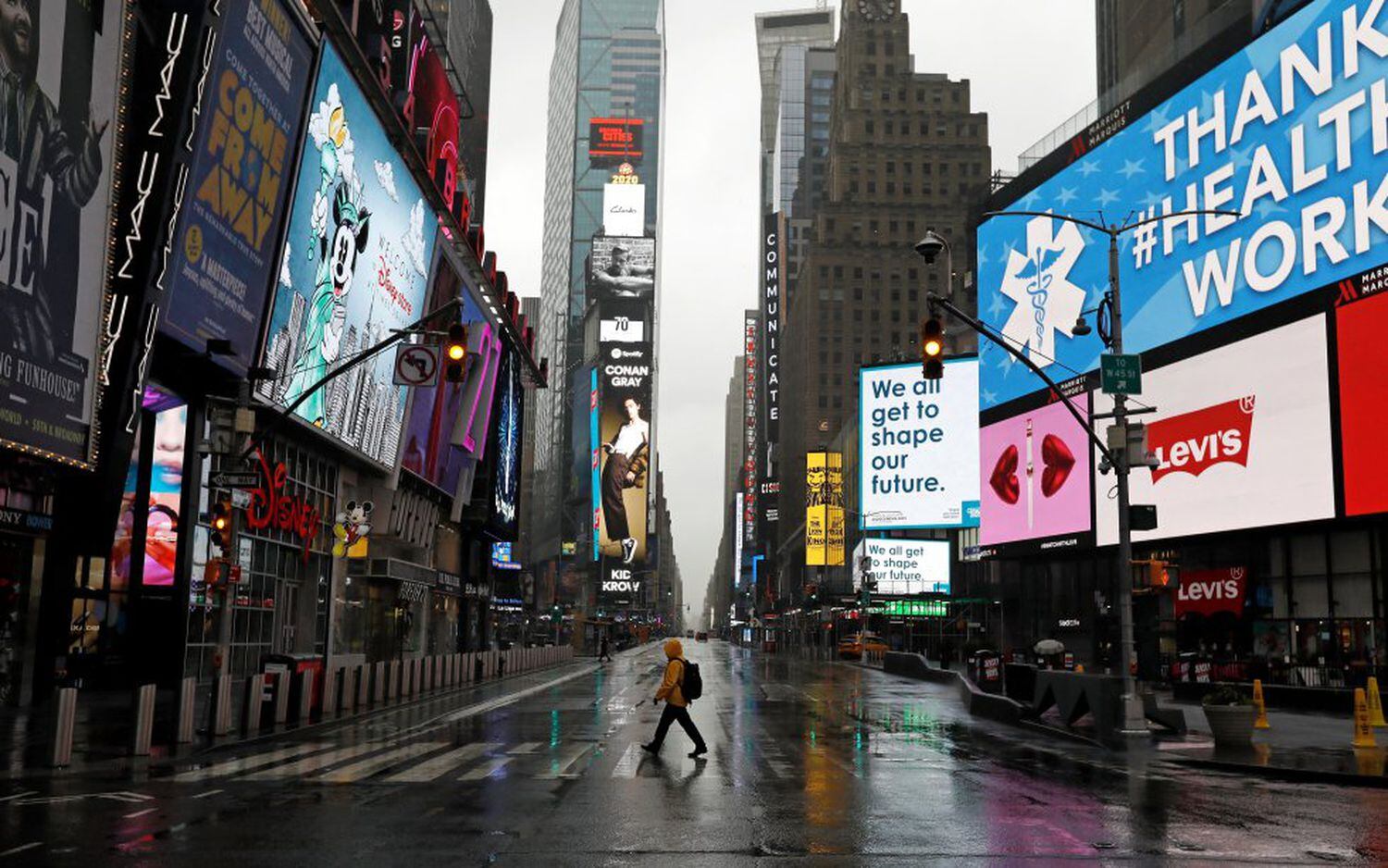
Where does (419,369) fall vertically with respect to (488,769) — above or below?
above

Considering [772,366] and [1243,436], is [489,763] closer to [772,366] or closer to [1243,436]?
[1243,436]

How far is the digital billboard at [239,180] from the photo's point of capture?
25984 millimetres

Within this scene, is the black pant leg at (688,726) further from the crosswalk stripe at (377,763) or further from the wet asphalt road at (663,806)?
the crosswalk stripe at (377,763)

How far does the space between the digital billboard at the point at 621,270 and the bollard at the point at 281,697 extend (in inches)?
6740

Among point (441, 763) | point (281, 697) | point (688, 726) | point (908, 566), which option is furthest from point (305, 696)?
point (908, 566)

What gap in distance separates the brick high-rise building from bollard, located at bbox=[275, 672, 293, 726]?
136m

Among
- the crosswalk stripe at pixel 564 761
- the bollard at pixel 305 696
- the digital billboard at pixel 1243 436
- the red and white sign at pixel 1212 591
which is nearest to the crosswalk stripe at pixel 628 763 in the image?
the crosswalk stripe at pixel 564 761

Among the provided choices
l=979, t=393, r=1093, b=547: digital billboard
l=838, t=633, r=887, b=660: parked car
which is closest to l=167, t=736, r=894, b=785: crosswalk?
l=979, t=393, r=1093, b=547: digital billboard

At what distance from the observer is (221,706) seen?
20.4 m

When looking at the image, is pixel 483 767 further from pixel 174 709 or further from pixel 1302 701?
pixel 1302 701

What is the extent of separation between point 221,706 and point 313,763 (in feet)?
14.3

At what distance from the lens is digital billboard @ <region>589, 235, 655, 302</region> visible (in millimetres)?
193625

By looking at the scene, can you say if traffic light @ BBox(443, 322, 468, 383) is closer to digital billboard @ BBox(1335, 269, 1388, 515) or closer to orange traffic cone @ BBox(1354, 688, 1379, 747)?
orange traffic cone @ BBox(1354, 688, 1379, 747)

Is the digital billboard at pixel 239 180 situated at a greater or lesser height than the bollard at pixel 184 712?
greater
